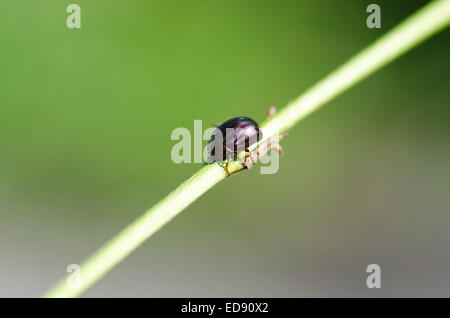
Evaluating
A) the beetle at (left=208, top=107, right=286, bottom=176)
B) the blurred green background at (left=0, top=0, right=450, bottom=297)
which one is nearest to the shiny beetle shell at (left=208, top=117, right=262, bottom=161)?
the beetle at (left=208, top=107, right=286, bottom=176)

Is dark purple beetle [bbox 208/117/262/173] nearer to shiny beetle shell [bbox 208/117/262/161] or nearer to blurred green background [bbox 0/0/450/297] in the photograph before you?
shiny beetle shell [bbox 208/117/262/161]

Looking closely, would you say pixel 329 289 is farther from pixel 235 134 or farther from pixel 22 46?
pixel 22 46

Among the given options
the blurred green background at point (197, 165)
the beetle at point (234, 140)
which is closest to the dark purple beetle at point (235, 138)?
the beetle at point (234, 140)

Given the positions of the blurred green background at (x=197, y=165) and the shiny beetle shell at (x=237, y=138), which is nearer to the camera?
the shiny beetle shell at (x=237, y=138)

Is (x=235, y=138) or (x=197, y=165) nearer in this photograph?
(x=235, y=138)

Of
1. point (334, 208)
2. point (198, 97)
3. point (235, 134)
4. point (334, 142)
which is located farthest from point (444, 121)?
point (235, 134)

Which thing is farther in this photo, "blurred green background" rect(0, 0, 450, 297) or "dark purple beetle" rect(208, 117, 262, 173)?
"blurred green background" rect(0, 0, 450, 297)

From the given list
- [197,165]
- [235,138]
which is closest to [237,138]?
[235,138]

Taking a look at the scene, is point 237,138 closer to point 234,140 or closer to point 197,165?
point 234,140

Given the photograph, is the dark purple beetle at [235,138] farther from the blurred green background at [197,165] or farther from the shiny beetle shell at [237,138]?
the blurred green background at [197,165]
